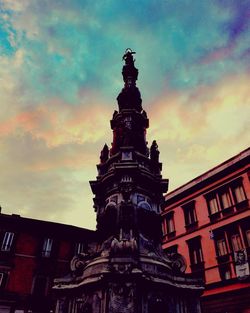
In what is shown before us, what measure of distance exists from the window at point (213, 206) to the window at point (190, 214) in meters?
1.61

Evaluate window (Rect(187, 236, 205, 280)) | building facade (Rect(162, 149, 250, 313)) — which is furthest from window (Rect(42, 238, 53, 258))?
window (Rect(187, 236, 205, 280))

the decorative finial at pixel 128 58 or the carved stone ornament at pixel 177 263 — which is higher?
the decorative finial at pixel 128 58

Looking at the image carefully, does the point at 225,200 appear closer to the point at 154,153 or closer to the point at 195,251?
Answer: the point at 195,251

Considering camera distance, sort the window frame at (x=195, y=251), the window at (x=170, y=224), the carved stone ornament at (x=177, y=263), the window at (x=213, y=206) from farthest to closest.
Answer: the window at (x=170, y=224), the window at (x=213, y=206), the window frame at (x=195, y=251), the carved stone ornament at (x=177, y=263)

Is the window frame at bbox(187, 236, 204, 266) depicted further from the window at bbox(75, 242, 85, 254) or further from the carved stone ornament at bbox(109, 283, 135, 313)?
the carved stone ornament at bbox(109, 283, 135, 313)

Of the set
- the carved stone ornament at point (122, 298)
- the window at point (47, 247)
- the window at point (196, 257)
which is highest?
the window at point (47, 247)

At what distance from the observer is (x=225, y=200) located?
22062 mm

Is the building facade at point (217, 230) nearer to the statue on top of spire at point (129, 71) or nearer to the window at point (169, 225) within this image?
the window at point (169, 225)

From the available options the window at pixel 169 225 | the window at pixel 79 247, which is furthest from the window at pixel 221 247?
the window at pixel 79 247

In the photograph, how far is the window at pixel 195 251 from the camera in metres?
21.6

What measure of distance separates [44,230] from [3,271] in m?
5.05

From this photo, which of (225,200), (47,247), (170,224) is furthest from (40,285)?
(225,200)

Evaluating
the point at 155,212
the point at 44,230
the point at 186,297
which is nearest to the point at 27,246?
the point at 44,230

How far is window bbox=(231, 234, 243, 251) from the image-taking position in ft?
63.3
